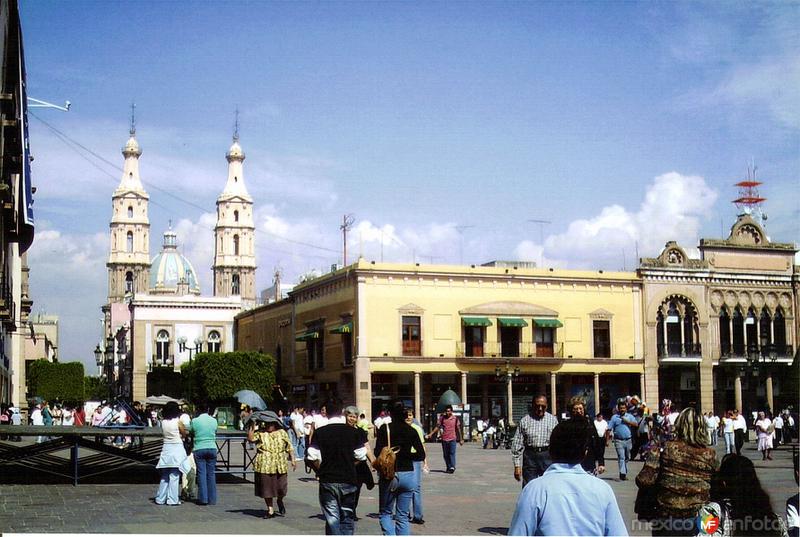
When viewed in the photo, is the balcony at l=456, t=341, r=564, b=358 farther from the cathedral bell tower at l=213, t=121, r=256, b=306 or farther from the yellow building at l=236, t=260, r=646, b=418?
the cathedral bell tower at l=213, t=121, r=256, b=306

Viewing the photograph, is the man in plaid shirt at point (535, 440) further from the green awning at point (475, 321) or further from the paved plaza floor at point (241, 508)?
the green awning at point (475, 321)

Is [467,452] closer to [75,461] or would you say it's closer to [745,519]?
[75,461]

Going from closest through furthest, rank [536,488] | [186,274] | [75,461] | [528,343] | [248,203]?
[536,488], [75,461], [528,343], [248,203], [186,274]

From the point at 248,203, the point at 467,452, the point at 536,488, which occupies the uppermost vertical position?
the point at 248,203

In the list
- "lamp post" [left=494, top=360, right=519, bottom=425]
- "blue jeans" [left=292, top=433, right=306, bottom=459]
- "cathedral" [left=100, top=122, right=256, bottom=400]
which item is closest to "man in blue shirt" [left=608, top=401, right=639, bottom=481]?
"blue jeans" [left=292, top=433, right=306, bottom=459]

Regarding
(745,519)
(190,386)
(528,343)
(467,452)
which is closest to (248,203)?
(190,386)

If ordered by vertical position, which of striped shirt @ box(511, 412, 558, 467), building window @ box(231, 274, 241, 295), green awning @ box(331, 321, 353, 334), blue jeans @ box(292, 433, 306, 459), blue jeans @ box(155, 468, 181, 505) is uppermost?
building window @ box(231, 274, 241, 295)

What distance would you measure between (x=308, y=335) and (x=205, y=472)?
3251cm

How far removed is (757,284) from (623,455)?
2822 centimetres

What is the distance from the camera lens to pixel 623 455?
17.9 meters

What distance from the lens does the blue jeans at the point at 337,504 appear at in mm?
9477

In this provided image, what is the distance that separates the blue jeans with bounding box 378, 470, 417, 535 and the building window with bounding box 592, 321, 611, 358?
115 feet

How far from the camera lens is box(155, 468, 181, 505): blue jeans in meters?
14.1

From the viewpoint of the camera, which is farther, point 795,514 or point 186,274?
point 186,274
